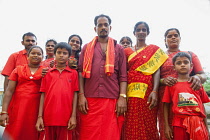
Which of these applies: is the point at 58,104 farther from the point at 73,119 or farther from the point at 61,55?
the point at 61,55

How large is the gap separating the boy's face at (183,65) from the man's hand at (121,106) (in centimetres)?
93

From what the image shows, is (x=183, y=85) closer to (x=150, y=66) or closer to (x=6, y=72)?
(x=150, y=66)

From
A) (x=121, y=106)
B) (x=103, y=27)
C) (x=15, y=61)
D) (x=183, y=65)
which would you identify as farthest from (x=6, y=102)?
(x=183, y=65)

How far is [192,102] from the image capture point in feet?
7.37

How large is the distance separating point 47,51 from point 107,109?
1.97 m

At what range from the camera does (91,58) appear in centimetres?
270

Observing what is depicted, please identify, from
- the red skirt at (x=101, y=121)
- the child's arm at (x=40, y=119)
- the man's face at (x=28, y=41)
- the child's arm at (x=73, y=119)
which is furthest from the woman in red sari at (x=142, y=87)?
the man's face at (x=28, y=41)

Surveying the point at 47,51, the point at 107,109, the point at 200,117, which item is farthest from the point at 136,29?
the point at 47,51

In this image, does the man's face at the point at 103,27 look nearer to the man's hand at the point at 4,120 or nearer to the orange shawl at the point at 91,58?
the orange shawl at the point at 91,58

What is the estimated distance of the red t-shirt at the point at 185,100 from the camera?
2236 mm

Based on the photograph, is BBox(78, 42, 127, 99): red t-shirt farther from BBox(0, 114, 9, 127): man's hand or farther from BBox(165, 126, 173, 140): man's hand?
BBox(0, 114, 9, 127): man's hand

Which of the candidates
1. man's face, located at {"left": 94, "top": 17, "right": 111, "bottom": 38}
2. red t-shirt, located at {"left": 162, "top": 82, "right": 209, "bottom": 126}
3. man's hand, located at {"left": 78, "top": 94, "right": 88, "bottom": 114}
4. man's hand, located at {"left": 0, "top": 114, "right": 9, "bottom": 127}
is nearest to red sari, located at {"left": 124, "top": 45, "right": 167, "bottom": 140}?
red t-shirt, located at {"left": 162, "top": 82, "right": 209, "bottom": 126}

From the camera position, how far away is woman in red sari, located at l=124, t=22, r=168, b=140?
256cm

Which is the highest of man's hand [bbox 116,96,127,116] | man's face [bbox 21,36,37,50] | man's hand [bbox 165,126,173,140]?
man's face [bbox 21,36,37,50]
